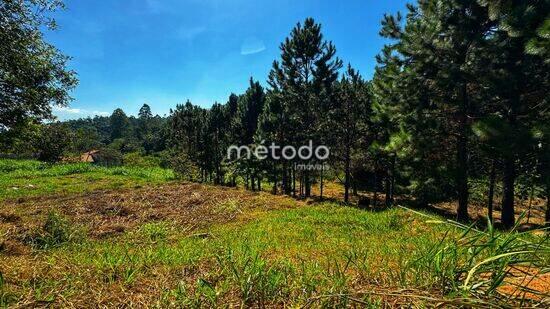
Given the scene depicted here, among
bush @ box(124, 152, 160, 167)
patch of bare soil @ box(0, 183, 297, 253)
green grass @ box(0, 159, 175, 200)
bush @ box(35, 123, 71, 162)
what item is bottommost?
patch of bare soil @ box(0, 183, 297, 253)

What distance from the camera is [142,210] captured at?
557 inches

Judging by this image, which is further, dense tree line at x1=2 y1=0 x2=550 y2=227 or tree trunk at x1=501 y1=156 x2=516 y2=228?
tree trunk at x1=501 y1=156 x2=516 y2=228

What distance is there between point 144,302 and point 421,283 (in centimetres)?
177

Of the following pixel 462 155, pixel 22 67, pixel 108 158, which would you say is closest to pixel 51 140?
pixel 22 67

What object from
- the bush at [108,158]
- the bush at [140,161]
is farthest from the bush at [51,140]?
the bush at [108,158]

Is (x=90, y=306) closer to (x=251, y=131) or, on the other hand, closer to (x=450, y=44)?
(x=450, y=44)

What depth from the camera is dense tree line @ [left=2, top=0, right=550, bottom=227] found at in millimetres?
9227

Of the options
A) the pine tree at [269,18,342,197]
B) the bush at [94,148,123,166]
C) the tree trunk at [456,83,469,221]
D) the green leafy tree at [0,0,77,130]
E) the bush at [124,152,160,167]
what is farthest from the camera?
the bush at [94,148,123,166]

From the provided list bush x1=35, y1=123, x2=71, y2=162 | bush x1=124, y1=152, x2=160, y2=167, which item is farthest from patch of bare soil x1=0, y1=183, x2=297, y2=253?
bush x1=124, y1=152, x2=160, y2=167

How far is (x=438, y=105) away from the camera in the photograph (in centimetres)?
1291

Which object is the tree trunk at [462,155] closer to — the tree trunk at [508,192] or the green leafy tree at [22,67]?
the tree trunk at [508,192]

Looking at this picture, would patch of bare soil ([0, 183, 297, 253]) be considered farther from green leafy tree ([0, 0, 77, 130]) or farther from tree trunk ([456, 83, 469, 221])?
tree trunk ([456, 83, 469, 221])

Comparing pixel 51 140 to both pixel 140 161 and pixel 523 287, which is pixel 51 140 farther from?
pixel 140 161

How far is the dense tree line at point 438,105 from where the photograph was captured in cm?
923
